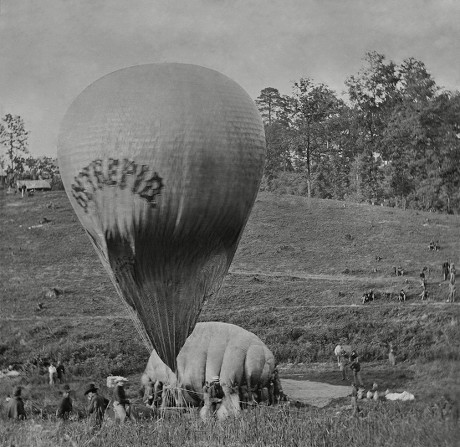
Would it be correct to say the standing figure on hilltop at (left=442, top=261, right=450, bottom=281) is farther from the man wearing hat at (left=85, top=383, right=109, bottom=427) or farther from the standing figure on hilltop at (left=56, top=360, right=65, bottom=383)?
the man wearing hat at (left=85, top=383, right=109, bottom=427)

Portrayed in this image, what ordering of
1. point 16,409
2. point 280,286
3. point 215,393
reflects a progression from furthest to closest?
point 280,286 → point 215,393 → point 16,409

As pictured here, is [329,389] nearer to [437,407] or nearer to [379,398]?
[379,398]

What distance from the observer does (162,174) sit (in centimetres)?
1244

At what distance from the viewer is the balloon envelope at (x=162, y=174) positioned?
1235 centimetres

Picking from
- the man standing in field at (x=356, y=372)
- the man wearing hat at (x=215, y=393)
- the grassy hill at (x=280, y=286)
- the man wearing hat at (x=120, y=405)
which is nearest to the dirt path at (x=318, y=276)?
the grassy hill at (x=280, y=286)

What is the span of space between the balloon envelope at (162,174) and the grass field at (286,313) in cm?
275

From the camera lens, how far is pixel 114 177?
12.6 meters

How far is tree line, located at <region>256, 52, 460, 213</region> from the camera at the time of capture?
54688 mm

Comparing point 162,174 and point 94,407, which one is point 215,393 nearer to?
point 94,407

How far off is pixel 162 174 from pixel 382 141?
163ft

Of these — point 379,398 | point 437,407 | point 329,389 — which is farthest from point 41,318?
point 437,407

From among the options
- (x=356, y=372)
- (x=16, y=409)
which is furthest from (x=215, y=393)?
(x=356, y=372)

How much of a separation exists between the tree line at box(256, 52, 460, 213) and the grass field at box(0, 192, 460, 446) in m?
4.57

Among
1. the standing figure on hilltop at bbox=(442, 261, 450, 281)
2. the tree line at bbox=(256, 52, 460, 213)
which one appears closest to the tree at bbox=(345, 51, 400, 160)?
the tree line at bbox=(256, 52, 460, 213)
